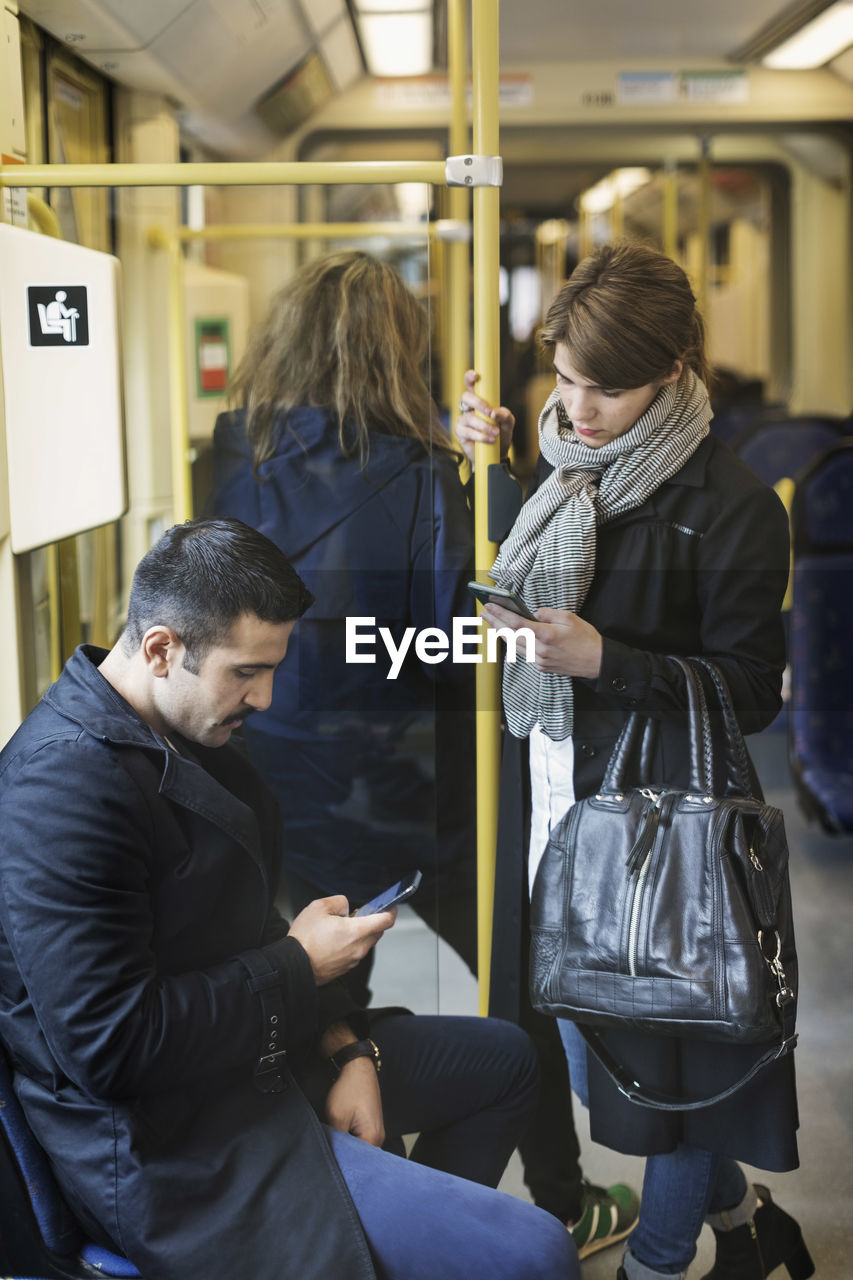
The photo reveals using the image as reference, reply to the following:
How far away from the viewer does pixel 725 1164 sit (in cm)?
192

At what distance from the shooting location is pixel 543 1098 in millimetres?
2053

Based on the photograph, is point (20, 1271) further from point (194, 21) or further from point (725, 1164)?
point (194, 21)

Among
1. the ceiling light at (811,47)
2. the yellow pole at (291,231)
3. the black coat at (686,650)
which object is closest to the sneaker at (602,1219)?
the black coat at (686,650)

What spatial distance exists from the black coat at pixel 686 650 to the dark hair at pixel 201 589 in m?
0.50

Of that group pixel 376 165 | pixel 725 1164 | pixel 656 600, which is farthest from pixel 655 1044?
pixel 376 165

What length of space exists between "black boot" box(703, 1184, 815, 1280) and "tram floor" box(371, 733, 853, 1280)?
7 centimetres

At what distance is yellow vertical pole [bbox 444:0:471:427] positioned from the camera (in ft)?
6.96

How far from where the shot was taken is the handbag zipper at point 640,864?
162 centimetres

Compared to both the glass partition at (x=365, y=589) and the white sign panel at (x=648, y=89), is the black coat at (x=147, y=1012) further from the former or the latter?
the white sign panel at (x=648, y=89)

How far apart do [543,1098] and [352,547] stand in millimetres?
1006

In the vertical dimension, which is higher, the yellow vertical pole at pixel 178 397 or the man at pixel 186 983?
the yellow vertical pole at pixel 178 397

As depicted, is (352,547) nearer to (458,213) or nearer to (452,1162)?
(452,1162)

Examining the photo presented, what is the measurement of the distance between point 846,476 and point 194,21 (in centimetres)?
205

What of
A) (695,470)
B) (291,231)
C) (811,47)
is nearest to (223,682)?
(695,470)
